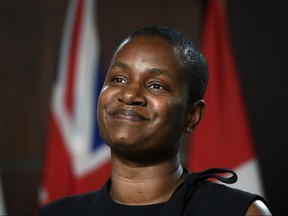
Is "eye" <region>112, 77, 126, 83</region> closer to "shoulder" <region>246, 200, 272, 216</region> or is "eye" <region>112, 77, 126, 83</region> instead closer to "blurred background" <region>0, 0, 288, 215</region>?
"shoulder" <region>246, 200, 272, 216</region>

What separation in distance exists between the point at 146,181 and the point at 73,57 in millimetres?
1211

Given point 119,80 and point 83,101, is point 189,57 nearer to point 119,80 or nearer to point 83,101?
point 119,80

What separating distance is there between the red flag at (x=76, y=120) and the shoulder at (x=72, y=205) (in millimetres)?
932

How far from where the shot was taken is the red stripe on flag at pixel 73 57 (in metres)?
2.25

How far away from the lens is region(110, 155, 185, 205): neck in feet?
3.69

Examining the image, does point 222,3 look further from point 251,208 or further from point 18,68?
point 251,208

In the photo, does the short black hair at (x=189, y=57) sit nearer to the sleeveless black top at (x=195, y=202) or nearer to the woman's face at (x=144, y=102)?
the woman's face at (x=144, y=102)

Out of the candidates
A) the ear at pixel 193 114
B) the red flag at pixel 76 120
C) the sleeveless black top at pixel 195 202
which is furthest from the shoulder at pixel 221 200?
the red flag at pixel 76 120

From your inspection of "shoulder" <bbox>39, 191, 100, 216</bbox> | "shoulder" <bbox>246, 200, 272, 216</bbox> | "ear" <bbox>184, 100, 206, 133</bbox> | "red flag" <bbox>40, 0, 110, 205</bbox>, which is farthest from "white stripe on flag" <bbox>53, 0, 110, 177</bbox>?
"shoulder" <bbox>246, 200, 272, 216</bbox>

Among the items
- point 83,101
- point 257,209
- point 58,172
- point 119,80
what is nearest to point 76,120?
point 83,101

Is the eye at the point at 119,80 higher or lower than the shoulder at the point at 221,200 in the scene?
higher

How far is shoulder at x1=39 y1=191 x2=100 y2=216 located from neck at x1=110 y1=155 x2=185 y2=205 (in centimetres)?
8

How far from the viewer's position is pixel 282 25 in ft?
7.29

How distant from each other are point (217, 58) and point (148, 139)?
114 cm
